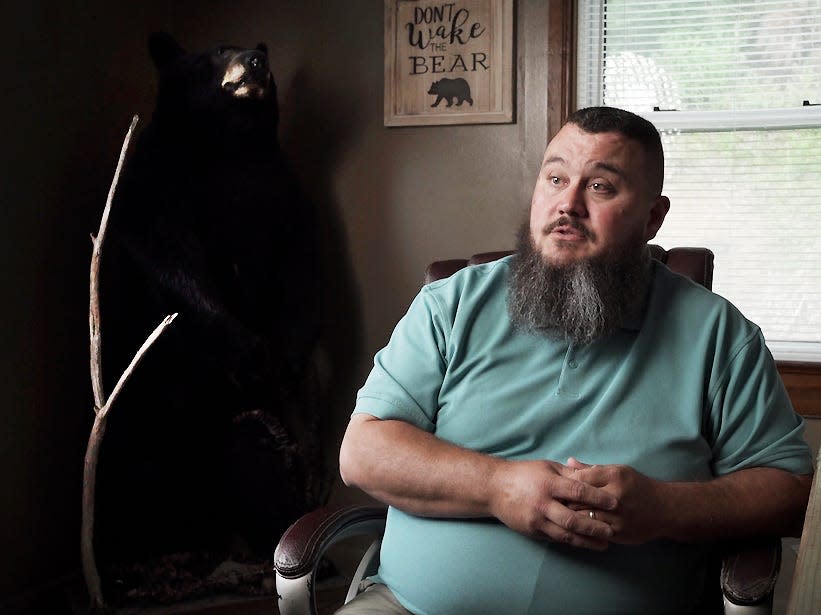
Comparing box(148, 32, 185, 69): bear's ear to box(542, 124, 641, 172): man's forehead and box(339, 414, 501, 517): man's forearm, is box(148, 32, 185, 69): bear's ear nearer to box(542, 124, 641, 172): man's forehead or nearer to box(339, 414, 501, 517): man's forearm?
box(542, 124, 641, 172): man's forehead

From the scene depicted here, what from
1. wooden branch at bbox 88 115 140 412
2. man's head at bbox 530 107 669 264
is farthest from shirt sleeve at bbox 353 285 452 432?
→ wooden branch at bbox 88 115 140 412

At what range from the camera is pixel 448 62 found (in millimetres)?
3010

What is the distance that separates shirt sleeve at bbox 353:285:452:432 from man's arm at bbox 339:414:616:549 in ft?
0.12

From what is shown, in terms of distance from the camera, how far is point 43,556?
280 centimetres

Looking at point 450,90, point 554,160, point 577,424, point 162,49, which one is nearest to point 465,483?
point 577,424

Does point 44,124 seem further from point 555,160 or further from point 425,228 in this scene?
point 555,160

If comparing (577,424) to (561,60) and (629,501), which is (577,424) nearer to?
(629,501)

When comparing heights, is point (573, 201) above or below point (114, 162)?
below

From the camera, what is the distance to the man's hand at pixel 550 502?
4.68 ft

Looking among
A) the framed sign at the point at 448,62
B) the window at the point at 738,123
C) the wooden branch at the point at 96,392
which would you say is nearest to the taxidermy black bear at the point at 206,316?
the wooden branch at the point at 96,392

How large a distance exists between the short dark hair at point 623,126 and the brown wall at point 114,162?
1192mm

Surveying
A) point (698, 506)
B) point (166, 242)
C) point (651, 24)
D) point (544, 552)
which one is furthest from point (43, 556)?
point (651, 24)

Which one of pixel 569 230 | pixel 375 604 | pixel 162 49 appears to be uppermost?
pixel 162 49

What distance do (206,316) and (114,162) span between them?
0.69 meters
